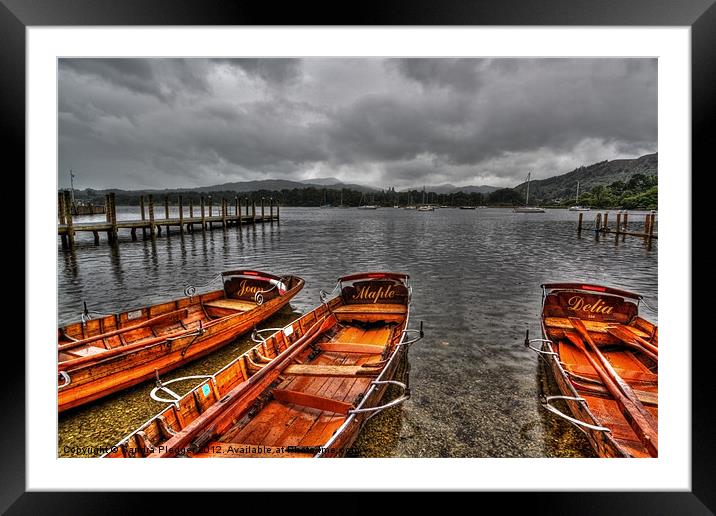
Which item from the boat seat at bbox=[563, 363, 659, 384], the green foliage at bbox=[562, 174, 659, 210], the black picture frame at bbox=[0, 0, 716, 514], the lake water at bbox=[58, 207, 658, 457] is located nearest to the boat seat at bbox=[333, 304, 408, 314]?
the lake water at bbox=[58, 207, 658, 457]

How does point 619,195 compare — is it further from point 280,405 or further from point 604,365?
point 280,405

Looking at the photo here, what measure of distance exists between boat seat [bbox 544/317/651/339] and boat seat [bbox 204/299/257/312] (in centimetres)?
672

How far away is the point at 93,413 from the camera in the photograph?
5027 millimetres

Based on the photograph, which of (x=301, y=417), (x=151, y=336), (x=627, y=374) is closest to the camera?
(x=301, y=417)

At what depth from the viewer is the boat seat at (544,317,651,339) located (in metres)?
6.37

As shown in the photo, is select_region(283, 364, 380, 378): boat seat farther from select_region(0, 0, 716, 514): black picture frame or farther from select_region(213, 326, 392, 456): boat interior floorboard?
select_region(0, 0, 716, 514): black picture frame

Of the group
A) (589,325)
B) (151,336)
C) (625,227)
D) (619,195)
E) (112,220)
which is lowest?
(151,336)

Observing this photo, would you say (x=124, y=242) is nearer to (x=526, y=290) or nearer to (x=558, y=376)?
(x=526, y=290)

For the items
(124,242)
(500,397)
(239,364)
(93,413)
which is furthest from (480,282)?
(124,242)

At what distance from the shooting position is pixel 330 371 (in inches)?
194

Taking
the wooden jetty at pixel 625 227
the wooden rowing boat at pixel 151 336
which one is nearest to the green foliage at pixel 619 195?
the wooden jetty at pixel 625 227

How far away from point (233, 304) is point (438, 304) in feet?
22.5
